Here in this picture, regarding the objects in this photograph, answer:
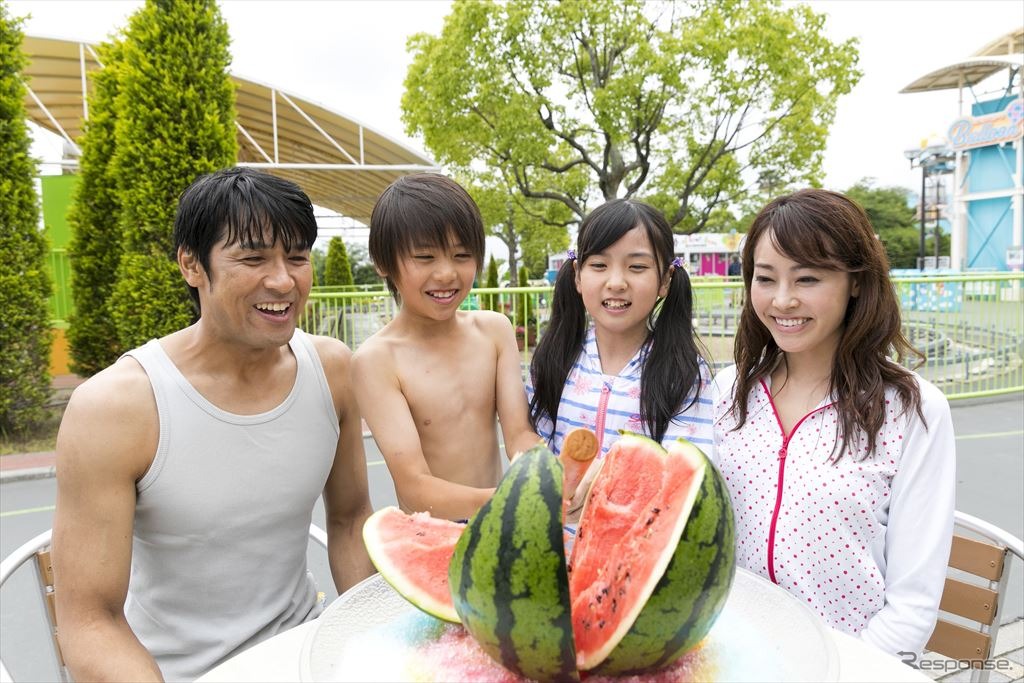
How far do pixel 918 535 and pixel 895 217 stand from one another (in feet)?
201

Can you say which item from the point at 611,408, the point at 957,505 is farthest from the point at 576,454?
the point at 957,505

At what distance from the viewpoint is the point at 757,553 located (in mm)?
2158

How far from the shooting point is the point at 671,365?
2.70 m

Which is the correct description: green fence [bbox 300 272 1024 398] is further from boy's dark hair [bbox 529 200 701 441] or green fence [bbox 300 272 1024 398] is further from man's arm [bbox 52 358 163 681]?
man's arm [bbox 52 358 163 681]

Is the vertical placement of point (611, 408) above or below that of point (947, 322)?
above

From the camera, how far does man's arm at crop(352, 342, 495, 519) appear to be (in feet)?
7.14

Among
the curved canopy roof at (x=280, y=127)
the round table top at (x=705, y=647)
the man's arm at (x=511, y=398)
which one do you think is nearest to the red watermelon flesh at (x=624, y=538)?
the round table top at (x=705, y=647)

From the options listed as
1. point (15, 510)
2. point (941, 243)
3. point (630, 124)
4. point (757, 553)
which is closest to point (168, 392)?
point (757, 553)

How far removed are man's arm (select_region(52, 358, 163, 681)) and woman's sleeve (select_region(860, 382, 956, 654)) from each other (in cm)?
199

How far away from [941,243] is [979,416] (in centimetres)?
5536

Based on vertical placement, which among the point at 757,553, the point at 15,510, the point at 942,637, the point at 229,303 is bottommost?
the point at 15,510

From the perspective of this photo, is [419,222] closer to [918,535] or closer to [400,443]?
[400,443]

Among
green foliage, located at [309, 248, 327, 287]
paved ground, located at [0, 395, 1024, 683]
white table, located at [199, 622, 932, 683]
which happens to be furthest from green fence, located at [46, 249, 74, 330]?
white table, located at [199, 622, 932, 683]

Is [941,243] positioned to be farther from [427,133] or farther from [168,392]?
[168,392]
